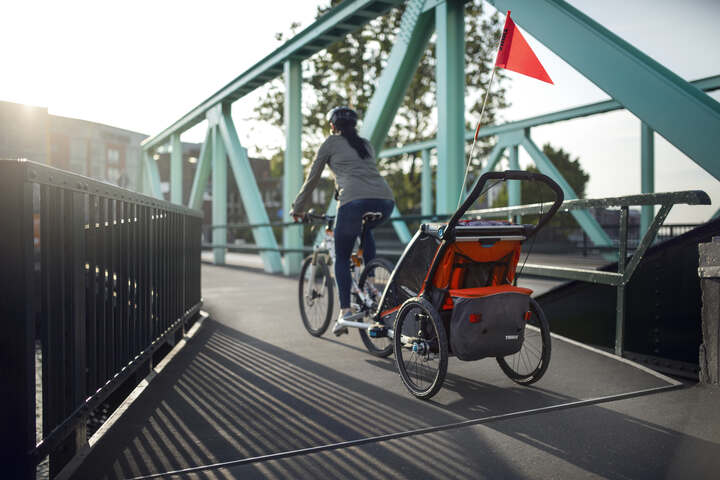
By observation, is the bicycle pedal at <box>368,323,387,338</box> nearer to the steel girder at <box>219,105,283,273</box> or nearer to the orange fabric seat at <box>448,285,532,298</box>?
the orange fabric seat at <box>448,285,532,298</box>

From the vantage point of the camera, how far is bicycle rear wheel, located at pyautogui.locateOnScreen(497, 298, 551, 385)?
332 cm

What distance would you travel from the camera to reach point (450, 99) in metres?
7.79

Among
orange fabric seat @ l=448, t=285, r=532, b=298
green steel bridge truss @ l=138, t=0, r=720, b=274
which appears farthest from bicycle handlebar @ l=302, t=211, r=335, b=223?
green steel bridge truss @ l=138, t=0, r=720, b=274

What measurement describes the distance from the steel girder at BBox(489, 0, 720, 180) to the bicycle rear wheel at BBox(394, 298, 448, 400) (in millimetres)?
2438

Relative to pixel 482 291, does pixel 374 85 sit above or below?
above

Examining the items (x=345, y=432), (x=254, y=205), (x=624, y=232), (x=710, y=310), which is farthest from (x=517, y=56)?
(x=254, y=205)

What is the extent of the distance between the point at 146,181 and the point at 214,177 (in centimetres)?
1208

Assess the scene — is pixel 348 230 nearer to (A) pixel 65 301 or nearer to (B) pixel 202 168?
(A) pixel 65 301

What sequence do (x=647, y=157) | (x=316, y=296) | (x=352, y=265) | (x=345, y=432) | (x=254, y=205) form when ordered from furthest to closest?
(x=254, y=205) < (x=647, y=157) < (x=316, y=296) < (x=352, y=265) < (x=345, y=432)

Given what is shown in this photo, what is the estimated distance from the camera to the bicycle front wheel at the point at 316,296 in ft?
16.6

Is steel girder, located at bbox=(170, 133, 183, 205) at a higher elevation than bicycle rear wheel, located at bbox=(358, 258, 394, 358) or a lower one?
higher

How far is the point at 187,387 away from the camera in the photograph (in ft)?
11.4

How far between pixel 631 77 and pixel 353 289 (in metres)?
2.78

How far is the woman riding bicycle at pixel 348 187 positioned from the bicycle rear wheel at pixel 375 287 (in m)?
0.18
